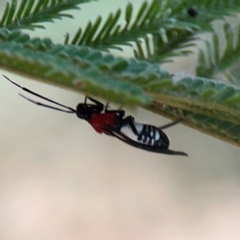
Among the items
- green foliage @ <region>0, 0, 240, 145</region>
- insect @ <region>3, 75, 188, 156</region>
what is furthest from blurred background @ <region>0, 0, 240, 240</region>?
green foliage @ <region>0, 0, 240, 145</region>

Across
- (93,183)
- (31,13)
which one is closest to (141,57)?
(31,13)

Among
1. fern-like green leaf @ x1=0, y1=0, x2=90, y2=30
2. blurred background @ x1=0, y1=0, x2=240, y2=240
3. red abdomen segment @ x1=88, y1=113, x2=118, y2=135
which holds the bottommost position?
blurred background @ x1=0, y1=0, x2=240, y2=240

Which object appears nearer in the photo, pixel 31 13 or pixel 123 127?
pixel 31 13

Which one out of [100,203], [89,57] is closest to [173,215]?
[100,203]

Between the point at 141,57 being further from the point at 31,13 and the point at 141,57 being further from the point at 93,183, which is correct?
the point at 93,183

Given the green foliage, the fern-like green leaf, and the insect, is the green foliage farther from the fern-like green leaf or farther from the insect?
the insect

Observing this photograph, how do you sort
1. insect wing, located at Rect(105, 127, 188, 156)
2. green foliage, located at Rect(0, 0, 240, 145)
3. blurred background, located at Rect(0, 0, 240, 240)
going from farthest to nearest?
blurred background, located at Rect(0, 0, 240, 240), insect wing, located at Rect(105, 127, 188, 156), green foliage, located at Rect(0, 0, 240, 145)
